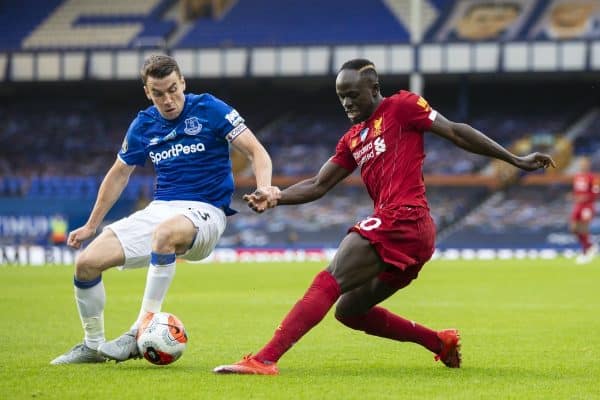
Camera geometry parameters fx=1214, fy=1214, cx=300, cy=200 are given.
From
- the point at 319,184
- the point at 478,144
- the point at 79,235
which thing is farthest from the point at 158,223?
the point at 478,144

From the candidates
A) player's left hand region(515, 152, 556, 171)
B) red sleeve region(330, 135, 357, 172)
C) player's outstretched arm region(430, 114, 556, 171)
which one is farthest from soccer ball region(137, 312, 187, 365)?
player's left hand region(515, 152, 556, 171)

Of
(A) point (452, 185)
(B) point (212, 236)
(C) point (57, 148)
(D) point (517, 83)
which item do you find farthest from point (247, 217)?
(B) point (212, 236)

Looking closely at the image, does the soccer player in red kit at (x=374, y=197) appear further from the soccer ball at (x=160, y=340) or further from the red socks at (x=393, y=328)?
the soccer ball at (x=160, y=340)

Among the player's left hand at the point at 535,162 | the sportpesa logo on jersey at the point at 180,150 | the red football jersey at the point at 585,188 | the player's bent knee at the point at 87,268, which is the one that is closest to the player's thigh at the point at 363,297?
the player's left hand at the point at 535,162

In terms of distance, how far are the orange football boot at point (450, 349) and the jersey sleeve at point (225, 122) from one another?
83.1 inches

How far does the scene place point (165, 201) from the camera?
9227 mm

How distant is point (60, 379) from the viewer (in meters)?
7.89

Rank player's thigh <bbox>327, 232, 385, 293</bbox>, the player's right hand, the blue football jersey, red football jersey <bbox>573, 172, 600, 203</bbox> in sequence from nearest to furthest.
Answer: player's thigh <bbox>327, 232, 385, 293</bbox>
the blue football jersey
the player's right hand
red football jersey <bbox>573, 172, 600, 203</bbox>

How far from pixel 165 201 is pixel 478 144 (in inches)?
98.8

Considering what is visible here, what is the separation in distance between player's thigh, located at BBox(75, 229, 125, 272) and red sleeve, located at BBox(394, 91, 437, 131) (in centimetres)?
230

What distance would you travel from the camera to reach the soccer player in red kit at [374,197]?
7.89 m

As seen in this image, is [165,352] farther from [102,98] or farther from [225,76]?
[102,98]

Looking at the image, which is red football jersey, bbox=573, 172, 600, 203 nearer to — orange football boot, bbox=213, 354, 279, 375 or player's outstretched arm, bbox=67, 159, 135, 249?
player's outstretched arm, bbox=67, 159, 135, 249

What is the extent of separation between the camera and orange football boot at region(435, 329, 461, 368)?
877cm
